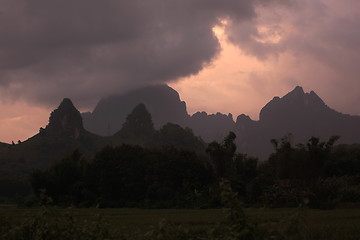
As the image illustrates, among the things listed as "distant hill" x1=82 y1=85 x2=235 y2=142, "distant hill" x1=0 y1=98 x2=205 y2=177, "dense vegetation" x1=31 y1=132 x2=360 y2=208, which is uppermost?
"distant hill" x1=82 y1=85 x2=235 y2=142

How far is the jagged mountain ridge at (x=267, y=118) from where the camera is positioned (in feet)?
457

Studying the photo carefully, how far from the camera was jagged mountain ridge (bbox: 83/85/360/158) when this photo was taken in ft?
457

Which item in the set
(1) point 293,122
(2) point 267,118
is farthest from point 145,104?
(1) point 293,122

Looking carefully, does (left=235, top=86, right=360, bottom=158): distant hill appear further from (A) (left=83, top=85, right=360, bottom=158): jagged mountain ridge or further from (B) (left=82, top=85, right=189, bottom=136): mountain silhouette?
(B) (left=82, top=85, right=189, bottom=136): mountain silhouette

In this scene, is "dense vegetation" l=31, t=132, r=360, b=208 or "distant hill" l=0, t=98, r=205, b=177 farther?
"distant hill" l=0, t=98, r=205, b=177

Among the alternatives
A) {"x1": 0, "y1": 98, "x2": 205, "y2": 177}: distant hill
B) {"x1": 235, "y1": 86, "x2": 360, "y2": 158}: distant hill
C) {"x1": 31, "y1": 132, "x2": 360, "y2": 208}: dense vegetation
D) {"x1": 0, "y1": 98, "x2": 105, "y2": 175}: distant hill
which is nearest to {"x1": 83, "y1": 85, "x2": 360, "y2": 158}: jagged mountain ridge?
{"x1": 235, "y1": 86, "x2": 360, "y2": 158}: distant hill

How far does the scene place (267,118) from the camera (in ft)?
547

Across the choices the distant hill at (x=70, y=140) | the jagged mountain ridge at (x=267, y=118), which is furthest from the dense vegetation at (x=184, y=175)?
the jagged mountain ridge at (x=267, y=118)

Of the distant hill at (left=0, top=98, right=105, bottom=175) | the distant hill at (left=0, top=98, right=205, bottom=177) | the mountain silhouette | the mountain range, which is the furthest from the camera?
the mountain silhouette

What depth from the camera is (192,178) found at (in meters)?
36.0

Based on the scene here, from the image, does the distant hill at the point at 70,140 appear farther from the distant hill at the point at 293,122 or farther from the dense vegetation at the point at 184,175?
the distant hill at the point at 293,122

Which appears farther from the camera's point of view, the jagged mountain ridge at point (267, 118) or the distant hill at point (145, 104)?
the distant hill at point (145, 104)

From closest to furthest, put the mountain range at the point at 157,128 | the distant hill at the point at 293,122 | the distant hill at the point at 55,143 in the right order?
the distant hill at the point at 55,143 → the mountain range at the point at 157,128 → the distant hill at the point at 293,122

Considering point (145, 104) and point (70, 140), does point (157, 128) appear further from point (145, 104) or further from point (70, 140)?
point (70, 140)
